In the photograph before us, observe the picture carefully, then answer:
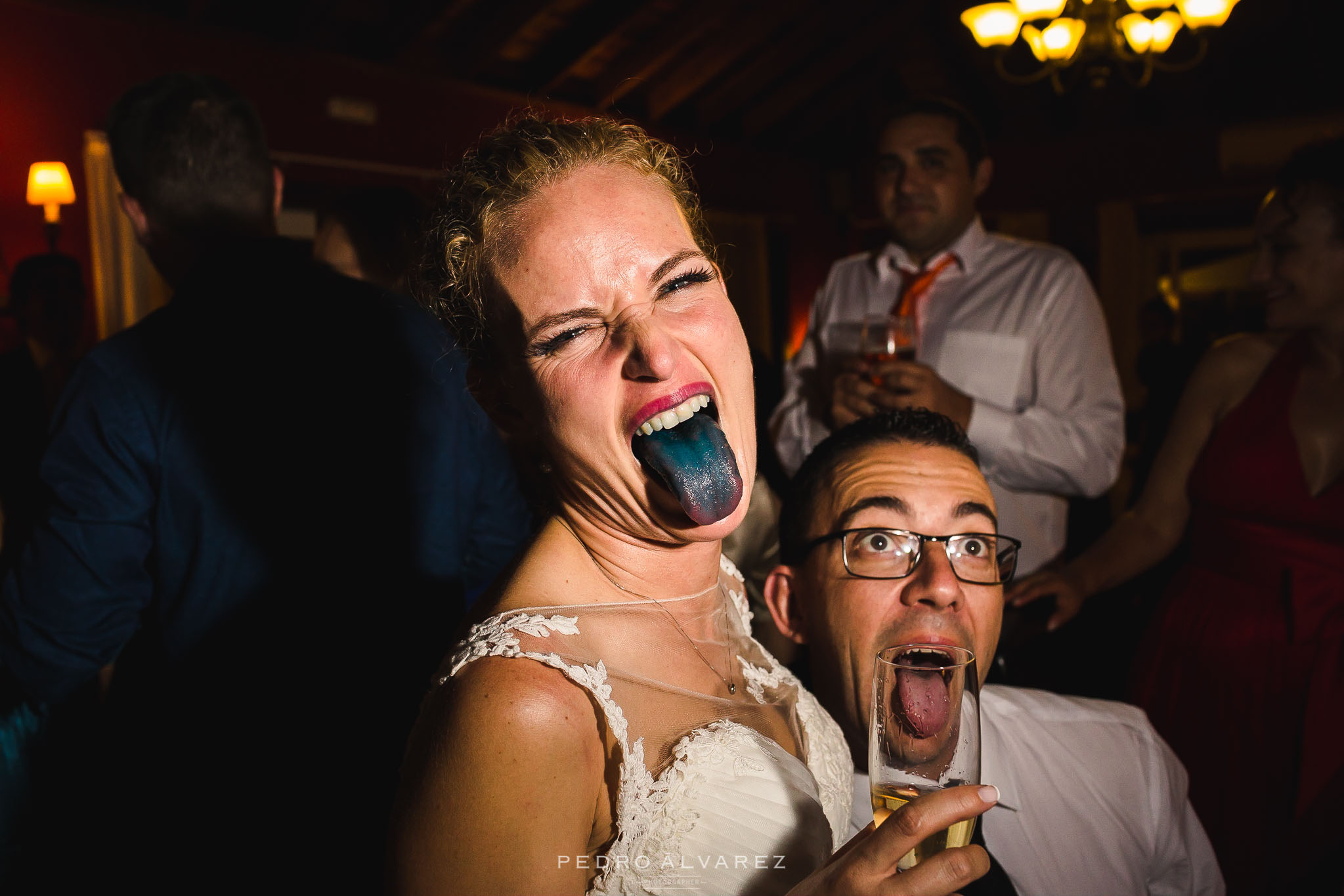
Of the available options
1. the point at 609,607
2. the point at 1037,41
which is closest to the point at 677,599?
the point at 609,607

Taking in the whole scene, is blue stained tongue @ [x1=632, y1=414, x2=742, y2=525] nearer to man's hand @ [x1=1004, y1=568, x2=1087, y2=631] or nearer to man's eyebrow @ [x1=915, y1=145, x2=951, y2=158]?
man's hand @ [x1=1004, y1=568, x2=1087, y2=631]

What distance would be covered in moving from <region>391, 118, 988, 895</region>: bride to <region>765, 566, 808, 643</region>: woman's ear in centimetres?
50

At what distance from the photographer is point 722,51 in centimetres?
958

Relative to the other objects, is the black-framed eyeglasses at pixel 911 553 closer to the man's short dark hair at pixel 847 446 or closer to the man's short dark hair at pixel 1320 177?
the man's short dark hair at pixel 847 446

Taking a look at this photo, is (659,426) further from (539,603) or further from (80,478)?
(80,478)

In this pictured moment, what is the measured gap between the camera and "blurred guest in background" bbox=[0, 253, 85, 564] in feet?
10.5

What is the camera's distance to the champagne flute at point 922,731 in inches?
40.4

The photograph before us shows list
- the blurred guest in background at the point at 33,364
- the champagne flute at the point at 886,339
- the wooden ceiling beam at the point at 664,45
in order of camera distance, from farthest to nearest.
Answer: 1. the wooden ceiling beam at the point at 664,45
2. the blurred guest in background at the point at 33,364
3. the champagne flute at the point at 886,339

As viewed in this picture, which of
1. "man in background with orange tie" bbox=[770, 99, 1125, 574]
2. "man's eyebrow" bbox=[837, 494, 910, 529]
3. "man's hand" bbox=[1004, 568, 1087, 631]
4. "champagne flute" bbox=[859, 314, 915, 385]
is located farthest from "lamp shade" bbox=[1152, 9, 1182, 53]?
"man's eyebrow" bbox=[837, 494, 910, 529]

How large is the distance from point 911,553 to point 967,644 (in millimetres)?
176

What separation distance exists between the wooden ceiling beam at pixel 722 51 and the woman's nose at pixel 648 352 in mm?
9208

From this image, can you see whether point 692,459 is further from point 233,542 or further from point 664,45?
point 664,45

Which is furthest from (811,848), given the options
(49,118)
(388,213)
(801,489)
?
(49,118)

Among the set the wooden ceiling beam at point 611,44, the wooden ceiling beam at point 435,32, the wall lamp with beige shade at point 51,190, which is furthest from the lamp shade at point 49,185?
the wooden ceiling beam at point 611,44
